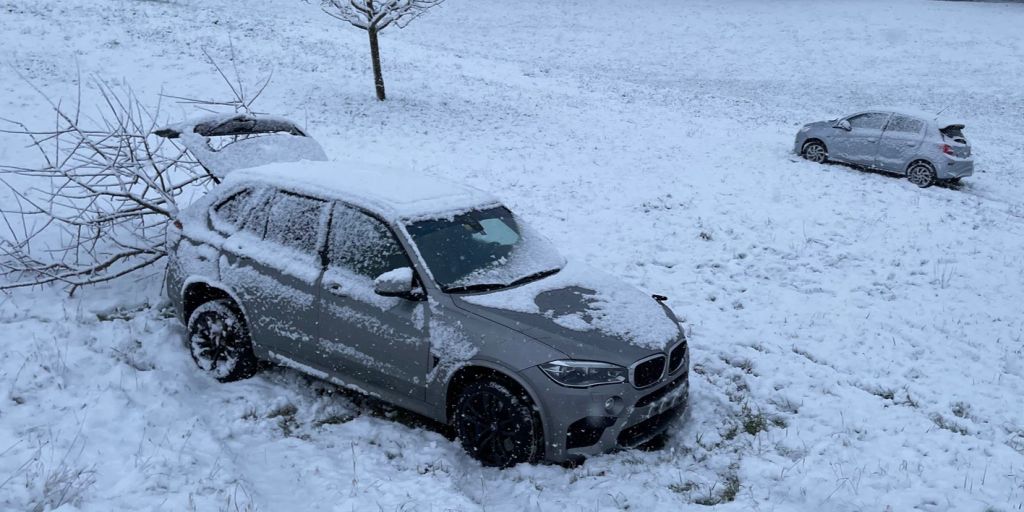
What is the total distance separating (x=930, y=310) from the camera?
8297 millimetres

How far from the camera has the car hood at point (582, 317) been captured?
4.59 metres

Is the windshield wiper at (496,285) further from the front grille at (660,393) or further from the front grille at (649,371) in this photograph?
the front grille at (660,393)

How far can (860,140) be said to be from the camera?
1567cm

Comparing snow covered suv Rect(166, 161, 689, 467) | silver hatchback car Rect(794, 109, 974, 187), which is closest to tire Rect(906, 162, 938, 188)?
silver hatchback car Rect(794, 109, 974, 187)

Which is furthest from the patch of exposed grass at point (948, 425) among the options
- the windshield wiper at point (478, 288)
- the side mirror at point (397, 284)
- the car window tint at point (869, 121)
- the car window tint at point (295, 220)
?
the car window tint at point (869, 121)

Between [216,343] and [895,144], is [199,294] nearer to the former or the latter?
[216,343]

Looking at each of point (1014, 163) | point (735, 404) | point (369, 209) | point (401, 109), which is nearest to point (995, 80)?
point (1014, 163)

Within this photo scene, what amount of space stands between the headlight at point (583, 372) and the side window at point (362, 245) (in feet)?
4.37

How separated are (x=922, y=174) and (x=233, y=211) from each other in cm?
1435

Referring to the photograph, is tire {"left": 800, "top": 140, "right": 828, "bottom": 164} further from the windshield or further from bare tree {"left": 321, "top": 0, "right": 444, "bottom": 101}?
the windshield

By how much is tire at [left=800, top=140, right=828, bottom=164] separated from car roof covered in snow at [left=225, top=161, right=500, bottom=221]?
12954 mm

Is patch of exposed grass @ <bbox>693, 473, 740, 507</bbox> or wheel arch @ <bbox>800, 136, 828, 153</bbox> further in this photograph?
wheel arch @ <bbox>800, 136, 828, 153</bbox>

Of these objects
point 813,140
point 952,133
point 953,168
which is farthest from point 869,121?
point 953,168

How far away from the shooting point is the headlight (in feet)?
14.6
